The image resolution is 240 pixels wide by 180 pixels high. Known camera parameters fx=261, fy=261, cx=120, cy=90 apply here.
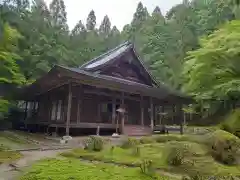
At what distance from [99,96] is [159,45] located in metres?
26.2

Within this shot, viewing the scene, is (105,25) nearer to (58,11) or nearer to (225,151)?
(58,11)

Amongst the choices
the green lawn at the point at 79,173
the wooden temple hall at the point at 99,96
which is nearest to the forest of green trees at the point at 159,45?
the wooden temple hall at the point at 99,96

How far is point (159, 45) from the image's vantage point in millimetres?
44938

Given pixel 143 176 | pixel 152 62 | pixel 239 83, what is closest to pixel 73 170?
pixel 143 176

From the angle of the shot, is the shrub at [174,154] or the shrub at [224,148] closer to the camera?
the shrub at [174,154]

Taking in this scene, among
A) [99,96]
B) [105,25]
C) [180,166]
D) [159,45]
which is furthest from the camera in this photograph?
[105,25]

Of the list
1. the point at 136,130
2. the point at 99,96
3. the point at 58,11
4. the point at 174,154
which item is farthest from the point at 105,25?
the point at 174,154

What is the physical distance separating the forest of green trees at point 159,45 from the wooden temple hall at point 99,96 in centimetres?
257

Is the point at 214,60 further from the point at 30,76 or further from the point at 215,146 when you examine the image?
the point at 30,76

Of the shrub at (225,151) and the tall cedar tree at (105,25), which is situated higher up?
the tall cedar tree at (105,25)

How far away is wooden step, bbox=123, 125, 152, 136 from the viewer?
1934cm

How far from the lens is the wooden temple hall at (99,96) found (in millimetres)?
17347

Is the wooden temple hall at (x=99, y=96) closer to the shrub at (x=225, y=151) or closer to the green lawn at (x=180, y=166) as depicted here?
the green lawn at (x=180, y=166)

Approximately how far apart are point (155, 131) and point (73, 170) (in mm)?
17668
